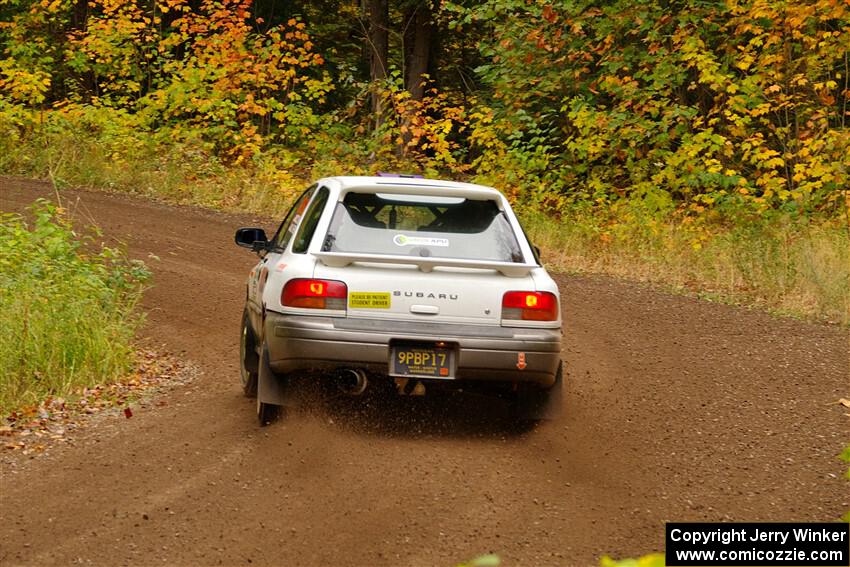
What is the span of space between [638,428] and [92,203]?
13.7m

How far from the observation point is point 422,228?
8.05 m

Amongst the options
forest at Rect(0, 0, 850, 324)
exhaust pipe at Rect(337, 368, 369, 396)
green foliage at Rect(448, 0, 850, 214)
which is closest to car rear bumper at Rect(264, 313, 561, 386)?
exhaust pipe at Rect(337, 368, 369, 396)

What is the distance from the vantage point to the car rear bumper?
24.2 ft

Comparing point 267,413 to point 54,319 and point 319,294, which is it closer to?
point 319,294

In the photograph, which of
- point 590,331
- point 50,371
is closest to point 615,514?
point 50,371

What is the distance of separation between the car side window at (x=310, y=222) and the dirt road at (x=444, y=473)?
1108 millimetres

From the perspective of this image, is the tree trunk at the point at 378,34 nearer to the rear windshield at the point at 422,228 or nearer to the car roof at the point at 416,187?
the car roof at the point at 416,187

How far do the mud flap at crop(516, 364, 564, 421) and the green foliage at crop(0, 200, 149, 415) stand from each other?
364cm

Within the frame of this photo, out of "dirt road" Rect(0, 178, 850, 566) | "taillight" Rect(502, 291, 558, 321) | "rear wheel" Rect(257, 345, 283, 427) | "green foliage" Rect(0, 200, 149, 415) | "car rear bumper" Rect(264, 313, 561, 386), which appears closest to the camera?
"dirt road" Rect(0, 178, 850, 566)

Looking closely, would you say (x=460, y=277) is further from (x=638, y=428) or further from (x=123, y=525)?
(x=123, y=525)

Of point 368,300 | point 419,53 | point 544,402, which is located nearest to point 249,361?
point 368,300

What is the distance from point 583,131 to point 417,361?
49.0 ft

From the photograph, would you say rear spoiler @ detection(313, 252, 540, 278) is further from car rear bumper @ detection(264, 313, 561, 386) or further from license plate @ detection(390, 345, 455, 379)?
license plate @ detection(390, 345, 455, 379)

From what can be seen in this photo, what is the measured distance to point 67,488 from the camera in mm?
6727
